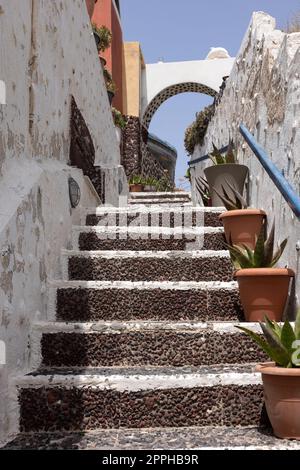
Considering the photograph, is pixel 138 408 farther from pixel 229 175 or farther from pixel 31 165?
pixel 229 175

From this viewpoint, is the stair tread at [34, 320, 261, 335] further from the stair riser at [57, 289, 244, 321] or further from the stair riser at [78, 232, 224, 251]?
the stair riser at [78, 232, 224, 251]

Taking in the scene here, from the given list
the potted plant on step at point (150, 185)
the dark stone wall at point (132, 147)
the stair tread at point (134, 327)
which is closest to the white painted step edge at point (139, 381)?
the stair tread at point (134, 327)

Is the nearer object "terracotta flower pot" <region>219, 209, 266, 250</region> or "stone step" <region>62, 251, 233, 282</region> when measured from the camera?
"stone step" <region>62, 251, 233, 282</region>

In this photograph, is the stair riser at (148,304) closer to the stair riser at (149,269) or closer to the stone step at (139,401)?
the stair riser at (149,269)

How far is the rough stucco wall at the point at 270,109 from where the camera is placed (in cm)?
322

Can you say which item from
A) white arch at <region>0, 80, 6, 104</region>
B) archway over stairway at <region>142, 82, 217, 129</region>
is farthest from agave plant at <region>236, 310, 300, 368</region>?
archway over stairway at <region>142, 82, 217, 129</region>

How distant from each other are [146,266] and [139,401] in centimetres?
111

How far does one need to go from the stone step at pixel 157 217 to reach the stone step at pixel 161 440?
6.72 feet

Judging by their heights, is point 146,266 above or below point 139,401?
above

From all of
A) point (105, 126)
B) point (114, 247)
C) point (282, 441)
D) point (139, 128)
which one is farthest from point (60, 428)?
point (139, 128)

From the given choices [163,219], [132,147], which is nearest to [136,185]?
[132,147]

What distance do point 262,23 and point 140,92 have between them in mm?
9256

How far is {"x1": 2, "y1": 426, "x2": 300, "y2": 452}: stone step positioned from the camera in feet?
6.79

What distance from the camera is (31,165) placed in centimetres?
291
